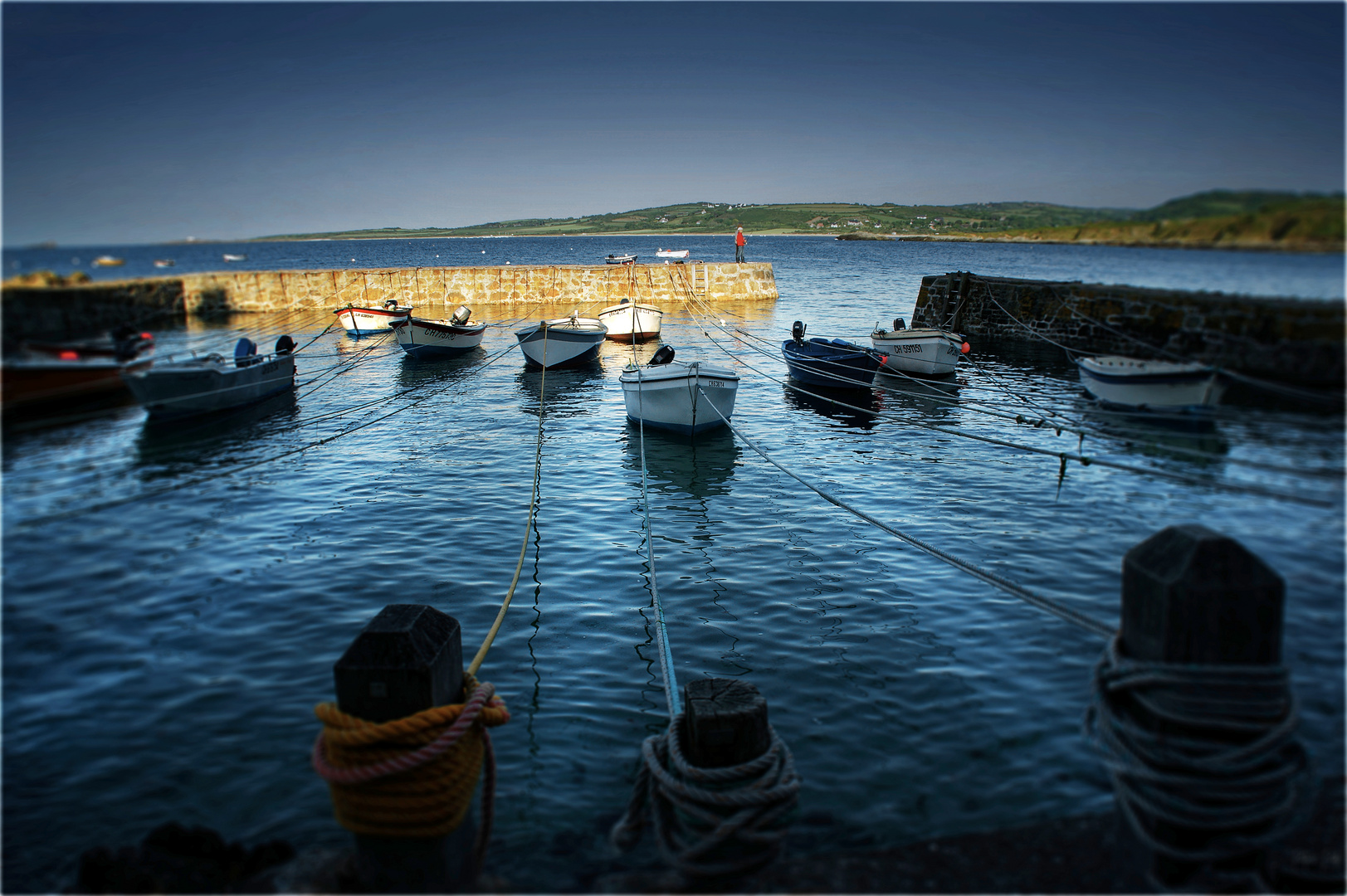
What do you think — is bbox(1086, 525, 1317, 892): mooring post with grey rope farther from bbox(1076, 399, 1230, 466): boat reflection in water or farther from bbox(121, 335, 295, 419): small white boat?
bbox(121, 335, 295, 419): small white boat

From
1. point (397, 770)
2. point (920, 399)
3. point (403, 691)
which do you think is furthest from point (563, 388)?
point (397, 770)

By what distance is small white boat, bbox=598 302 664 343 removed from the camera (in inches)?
1233

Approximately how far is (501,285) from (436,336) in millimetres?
17614

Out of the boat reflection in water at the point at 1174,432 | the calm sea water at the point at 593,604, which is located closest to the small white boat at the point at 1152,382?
the boat reflection in water at the point at 1174,432

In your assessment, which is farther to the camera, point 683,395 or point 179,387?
point 683,395

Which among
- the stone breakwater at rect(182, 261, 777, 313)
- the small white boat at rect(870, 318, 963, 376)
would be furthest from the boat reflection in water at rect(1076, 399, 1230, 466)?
the stone breakwater at rect(182, 261, 777, 313)

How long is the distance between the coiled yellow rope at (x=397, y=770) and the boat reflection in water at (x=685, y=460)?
8240mm

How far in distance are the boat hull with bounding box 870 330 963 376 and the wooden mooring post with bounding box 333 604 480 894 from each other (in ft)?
61.3

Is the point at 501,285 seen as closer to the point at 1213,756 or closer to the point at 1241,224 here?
the point at 1241,224

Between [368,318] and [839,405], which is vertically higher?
[368,318]

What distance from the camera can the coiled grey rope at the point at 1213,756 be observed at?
2.71 m

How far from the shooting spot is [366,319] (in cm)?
3109

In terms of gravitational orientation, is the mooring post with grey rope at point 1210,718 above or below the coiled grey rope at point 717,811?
above

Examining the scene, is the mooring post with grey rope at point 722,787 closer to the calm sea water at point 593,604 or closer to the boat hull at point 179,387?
the calm sea water at point 593,604
